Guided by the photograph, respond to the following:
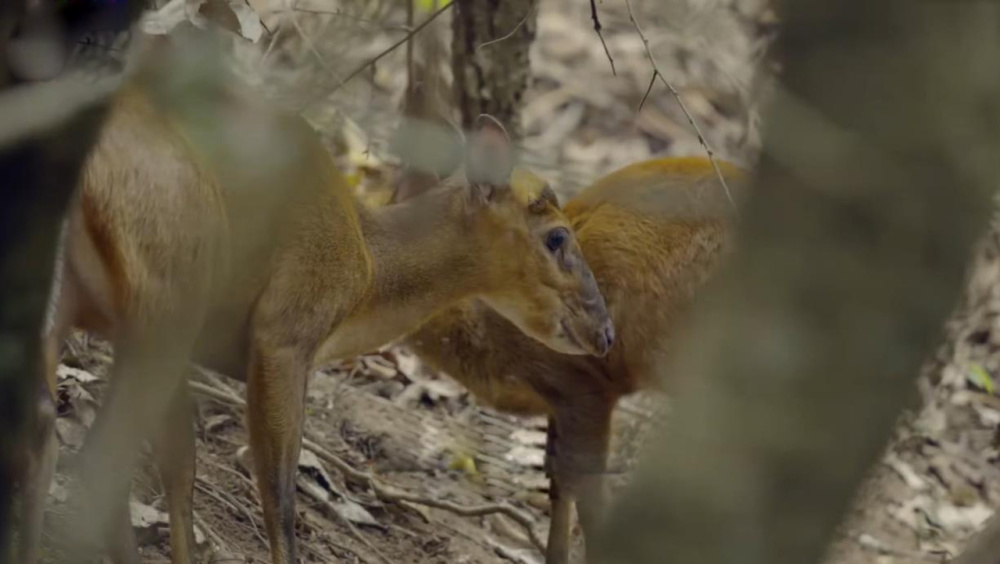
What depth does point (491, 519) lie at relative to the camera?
6676 millimetres

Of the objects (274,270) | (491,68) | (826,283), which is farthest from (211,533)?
(826,283)

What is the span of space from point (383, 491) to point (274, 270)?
176cm

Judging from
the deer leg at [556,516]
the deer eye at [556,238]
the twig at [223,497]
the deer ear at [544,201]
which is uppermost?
the deer ear at [544,201]

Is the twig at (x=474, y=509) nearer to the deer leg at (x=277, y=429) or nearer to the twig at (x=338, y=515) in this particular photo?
the twig at (x=338, y=515)

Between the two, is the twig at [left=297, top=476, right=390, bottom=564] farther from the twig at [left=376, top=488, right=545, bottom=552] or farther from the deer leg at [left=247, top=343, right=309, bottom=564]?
the deer leg at [left=247, top=343, right=309, bottom=564]

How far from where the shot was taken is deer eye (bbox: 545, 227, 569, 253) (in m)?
5.67

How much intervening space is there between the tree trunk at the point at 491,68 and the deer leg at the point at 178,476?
250cm

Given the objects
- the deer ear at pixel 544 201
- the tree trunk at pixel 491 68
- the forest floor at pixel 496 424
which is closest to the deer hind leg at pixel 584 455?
the forest floor at pixel 496 424

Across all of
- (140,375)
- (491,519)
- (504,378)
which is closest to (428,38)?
(504,378)

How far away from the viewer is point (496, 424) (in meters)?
7.71

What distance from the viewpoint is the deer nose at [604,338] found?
581 centimetres

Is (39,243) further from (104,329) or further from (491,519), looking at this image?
(491,519)

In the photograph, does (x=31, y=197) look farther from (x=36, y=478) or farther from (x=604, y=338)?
(x=604, y=338)

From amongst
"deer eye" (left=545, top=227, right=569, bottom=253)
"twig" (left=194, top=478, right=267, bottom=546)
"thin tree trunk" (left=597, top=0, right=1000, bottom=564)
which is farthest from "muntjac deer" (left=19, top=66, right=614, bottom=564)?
"thin tree trunk" (left=597, top=0, right=1000, bottom=564)
